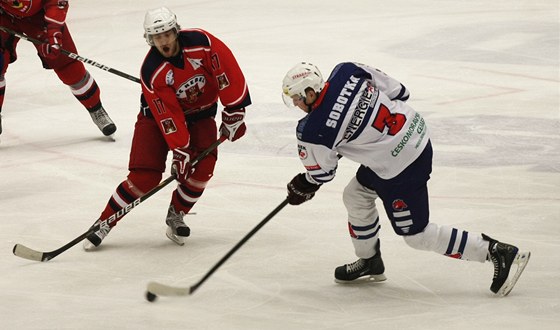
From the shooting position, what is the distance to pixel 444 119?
20.6ft

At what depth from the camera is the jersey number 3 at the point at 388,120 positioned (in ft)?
11.5

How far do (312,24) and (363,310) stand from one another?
587 centimetres

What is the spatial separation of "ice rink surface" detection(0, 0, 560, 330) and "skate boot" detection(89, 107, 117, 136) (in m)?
0.09

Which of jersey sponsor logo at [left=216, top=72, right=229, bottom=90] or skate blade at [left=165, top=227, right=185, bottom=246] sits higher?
jersey sponsor logo at [left=216, top=72, right=229, bottom=90]

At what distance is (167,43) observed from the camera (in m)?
4.00

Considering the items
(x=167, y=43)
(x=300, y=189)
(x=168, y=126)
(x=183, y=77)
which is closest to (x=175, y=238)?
(x=168, y=126)

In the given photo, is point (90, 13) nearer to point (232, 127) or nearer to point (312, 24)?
point (312, 24)

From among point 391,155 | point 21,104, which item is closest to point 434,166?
point 391,155

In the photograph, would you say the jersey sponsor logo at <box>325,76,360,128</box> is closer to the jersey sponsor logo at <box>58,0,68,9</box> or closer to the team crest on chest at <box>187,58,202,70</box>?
the team crest on chest at <box>187,58,202,70</box>

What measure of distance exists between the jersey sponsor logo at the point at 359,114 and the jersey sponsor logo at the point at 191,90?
898 mm

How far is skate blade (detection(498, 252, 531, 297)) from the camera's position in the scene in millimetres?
3611

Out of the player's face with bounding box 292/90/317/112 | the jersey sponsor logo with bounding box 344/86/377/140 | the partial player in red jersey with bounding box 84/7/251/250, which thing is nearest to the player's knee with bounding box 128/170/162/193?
the partial player in red jersey with bounding box 84/7/251/250

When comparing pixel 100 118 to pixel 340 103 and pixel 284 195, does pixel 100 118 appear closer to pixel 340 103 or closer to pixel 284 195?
pixel 284 195

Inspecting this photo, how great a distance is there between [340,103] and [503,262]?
81 centimetres
